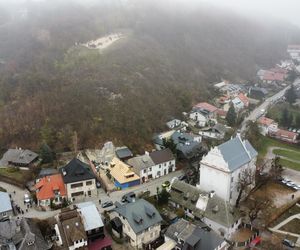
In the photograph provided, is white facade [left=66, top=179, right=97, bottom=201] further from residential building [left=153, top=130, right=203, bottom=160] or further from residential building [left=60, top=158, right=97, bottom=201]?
residential building [left=153, top=130, right=203, bottom=160]

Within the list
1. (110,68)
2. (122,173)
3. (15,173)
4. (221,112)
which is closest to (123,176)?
(122,173)

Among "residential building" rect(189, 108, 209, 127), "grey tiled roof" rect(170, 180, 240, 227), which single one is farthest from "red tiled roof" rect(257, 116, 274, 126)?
"grey tiled roof" rect(170, 180, 240, 227)

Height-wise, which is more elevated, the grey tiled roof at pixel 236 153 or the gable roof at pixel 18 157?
the grey tiled roof at pixel 236 153

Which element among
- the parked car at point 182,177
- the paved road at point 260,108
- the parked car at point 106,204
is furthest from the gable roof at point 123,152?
the paved road at point 260,108

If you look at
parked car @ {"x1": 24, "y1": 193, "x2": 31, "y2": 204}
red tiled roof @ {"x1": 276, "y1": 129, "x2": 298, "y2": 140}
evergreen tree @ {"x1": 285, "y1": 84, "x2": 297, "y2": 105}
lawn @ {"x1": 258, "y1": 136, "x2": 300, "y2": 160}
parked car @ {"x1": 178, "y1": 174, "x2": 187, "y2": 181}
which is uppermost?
parked car @ {"x1": 24, "y1": 193, "x2": 31, "y2": 204}

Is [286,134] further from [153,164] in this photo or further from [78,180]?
[78,180]

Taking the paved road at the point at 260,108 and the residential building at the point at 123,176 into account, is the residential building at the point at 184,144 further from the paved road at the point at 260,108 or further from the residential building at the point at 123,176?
the paved road at the point at 260,108
